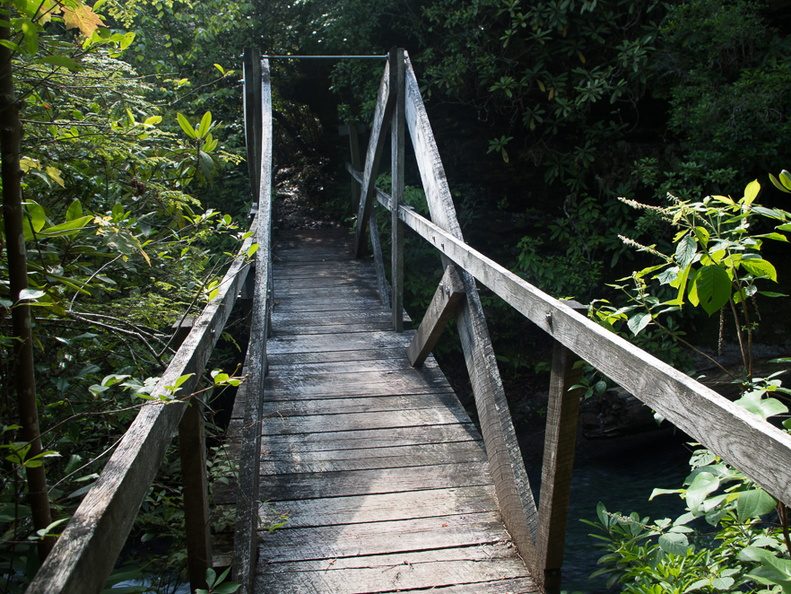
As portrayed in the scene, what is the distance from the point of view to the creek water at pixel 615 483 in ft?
14.0

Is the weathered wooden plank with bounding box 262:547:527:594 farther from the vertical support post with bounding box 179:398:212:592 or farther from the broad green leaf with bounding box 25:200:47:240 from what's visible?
the broad green leaf with bounding box 25:200:47:240

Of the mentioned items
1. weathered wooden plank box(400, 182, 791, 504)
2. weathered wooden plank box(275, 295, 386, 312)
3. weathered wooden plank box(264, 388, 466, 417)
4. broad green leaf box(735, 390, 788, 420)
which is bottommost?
weathered wooden plank box(264, 388, 466, 417)

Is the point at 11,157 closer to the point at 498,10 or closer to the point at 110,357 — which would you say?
the point at 110,357

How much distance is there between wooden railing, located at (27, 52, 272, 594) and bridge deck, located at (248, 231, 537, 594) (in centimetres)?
34

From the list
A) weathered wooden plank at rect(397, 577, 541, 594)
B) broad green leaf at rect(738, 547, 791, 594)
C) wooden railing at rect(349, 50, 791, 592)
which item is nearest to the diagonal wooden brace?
wooden railing at rect(349, 50, 791, 592)

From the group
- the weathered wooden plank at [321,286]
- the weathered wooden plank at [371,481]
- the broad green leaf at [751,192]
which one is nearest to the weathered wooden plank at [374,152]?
the weathered wooden plank at [321,286]

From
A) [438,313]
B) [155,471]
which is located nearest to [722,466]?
[155,471]

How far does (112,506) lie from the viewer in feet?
3.31

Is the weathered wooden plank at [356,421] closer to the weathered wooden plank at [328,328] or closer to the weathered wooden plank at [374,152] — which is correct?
the weathered wooden plank at [328,328]

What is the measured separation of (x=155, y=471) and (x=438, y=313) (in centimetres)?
208

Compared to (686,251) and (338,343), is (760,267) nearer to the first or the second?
(686,251)

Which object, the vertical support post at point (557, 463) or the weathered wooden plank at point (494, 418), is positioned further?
the weathered wooden plank at point (494, 418)

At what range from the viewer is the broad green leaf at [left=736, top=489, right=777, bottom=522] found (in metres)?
1.17

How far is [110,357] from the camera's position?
2.34 metres
